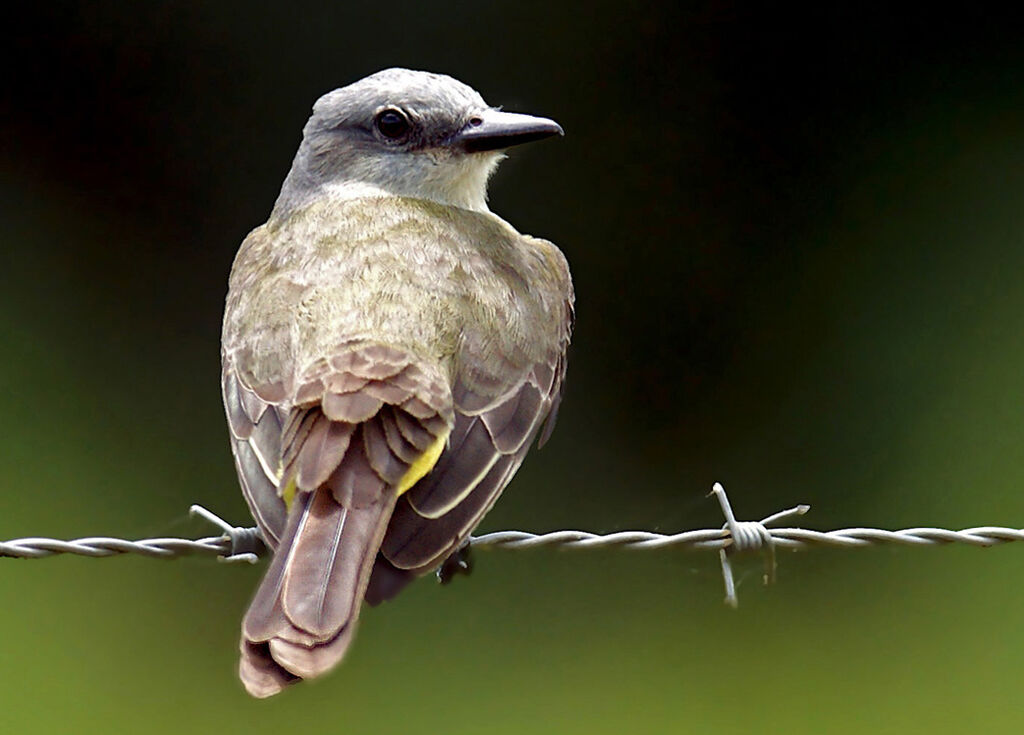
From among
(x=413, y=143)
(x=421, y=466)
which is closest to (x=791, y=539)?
(x=421, y=466)

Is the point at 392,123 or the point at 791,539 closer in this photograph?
the point at 791,539

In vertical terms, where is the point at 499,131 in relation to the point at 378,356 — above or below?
above

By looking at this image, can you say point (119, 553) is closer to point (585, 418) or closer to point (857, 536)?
point (857, 536)

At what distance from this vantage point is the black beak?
16.1ft

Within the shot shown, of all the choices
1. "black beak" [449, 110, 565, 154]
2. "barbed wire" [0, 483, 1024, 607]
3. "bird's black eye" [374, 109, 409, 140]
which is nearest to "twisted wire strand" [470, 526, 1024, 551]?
"barbed wire" [0, 483, 1024, 607]

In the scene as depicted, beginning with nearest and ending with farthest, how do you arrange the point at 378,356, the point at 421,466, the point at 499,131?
the point at 421,466 < the point at 378,356 < the point at 499,131

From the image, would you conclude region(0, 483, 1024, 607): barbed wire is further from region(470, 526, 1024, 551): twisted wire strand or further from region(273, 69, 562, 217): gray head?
region(273, 69, 562, 217): gray head

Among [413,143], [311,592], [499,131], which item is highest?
[499,131]

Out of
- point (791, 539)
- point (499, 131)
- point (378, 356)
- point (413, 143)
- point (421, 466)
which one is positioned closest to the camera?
point (791, 539)

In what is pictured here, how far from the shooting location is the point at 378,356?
3.93 meters

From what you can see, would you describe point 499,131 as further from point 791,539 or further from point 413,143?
point 791,539

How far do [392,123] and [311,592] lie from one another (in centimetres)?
214

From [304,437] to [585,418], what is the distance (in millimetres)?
4579

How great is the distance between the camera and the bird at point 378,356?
3.53 metres
